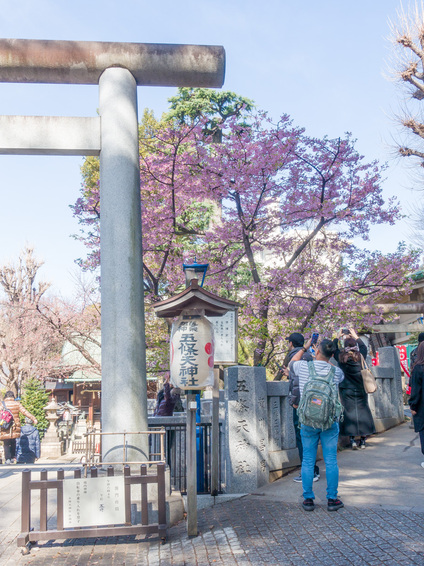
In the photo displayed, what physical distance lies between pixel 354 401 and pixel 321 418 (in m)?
3.39

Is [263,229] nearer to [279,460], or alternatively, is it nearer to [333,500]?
[279,460]

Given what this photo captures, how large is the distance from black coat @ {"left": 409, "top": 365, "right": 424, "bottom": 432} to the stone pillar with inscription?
2.01m

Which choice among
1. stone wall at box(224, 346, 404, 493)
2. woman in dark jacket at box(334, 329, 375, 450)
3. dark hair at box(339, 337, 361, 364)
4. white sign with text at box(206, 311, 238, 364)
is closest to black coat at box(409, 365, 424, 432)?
dark hair at box(339, 337, 361, 364)

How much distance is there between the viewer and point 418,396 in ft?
24.1

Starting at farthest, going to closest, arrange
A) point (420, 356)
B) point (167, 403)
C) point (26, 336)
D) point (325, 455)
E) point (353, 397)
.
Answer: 1. point (26, 336)
2. point (167, 403)
3. point (353, 397)
4. point (420, 356)
5. point (325, 455)

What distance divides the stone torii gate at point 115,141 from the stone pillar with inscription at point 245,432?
114 centimetres

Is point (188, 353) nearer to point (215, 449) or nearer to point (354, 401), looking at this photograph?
point (215, 449)

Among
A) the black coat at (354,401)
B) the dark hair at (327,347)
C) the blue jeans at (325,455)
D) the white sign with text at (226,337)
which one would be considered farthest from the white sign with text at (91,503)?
the black coat at (354,401)

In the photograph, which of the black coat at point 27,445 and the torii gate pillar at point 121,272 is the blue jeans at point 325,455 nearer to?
the torii gate pillar at point 121,272

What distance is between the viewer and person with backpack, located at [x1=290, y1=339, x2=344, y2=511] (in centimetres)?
563

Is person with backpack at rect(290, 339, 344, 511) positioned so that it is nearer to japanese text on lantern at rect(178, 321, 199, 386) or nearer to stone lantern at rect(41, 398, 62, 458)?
japanese text on lantern at rect(178, 321, 199, 386)

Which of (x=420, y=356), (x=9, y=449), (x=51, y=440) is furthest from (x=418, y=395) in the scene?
(x=51, y=440)

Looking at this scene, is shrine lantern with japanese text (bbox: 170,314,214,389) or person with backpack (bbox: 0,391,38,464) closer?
shrine lantern with japanese text (bbox: 170,314,214,389)

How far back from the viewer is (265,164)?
10469 millimetres
